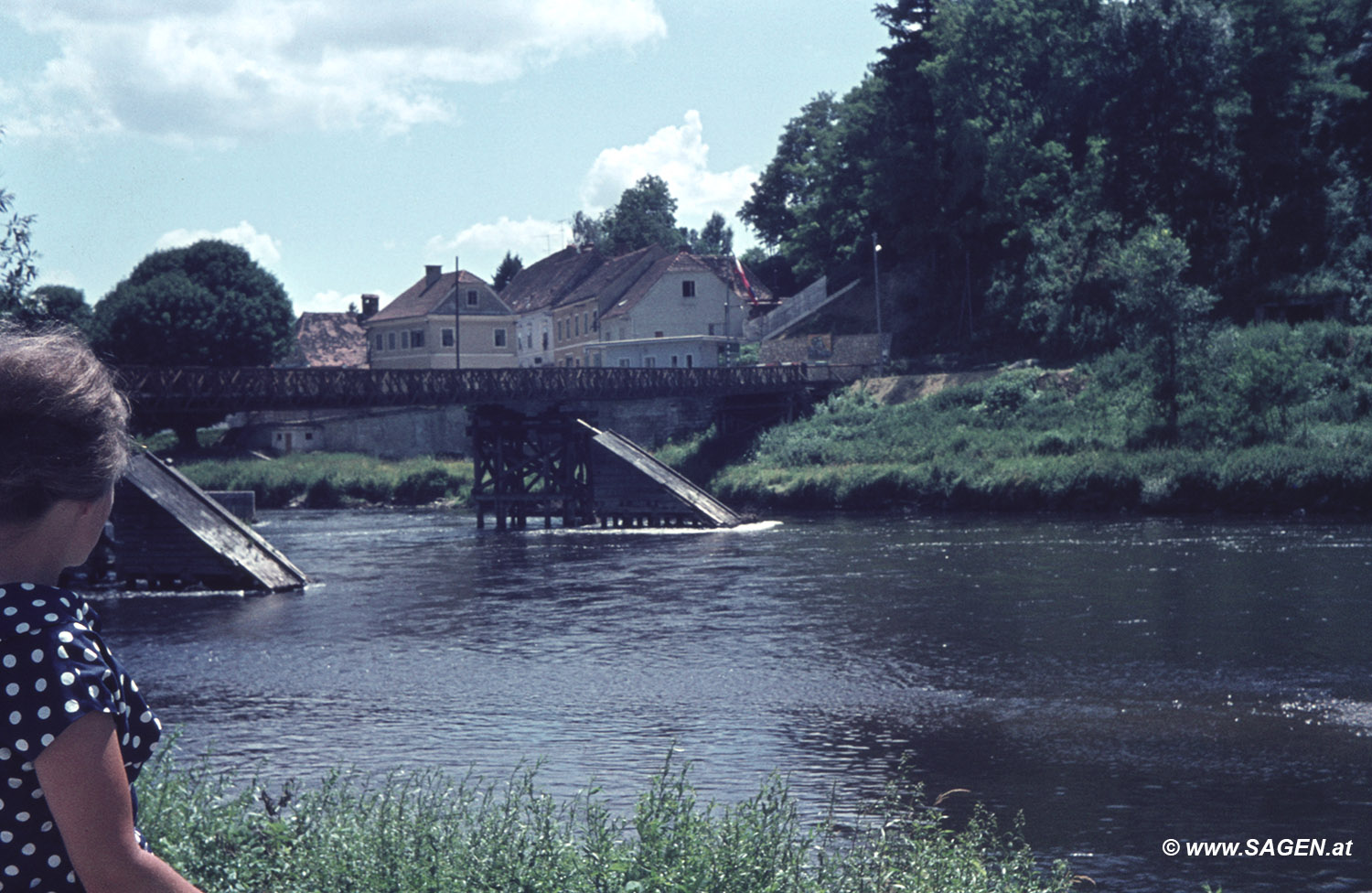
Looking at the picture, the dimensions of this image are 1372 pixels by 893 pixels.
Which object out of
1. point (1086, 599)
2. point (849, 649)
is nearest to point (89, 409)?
point (849, 649)

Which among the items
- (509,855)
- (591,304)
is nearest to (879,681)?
(509,855)

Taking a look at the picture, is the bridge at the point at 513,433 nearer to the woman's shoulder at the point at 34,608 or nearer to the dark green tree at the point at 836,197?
the dark green tree at the point at 836,197

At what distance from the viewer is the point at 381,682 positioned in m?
18.3

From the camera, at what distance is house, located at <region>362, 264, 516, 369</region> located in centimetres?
8819

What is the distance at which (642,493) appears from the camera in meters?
47.1

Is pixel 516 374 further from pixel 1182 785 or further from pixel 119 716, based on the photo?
pixel 119 716

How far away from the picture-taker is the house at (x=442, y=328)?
88.2 metres

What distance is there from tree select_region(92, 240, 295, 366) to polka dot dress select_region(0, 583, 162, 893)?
72.5m

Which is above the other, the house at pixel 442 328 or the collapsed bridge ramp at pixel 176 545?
the house at pixel 442 328

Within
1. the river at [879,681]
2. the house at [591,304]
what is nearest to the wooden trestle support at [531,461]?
the river at [879,681]

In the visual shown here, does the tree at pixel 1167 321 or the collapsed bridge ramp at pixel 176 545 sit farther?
the tree at pixel 1167 321

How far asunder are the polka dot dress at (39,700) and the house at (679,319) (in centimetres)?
7672

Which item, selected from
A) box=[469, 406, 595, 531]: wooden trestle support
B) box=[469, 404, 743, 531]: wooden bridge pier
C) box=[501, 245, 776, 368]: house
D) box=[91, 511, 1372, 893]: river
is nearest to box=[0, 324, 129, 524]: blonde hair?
box=[91, 511, 1372, 893]: river

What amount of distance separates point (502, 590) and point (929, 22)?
2084 inches
